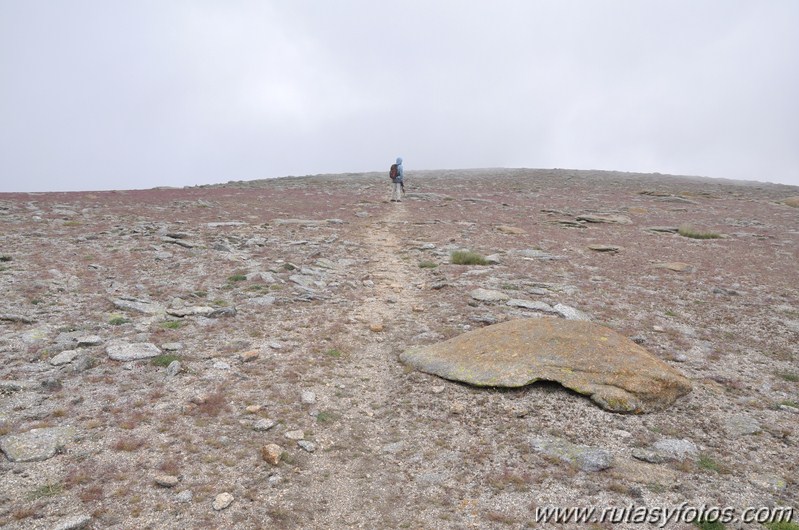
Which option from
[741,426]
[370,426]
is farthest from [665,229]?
[370,426]

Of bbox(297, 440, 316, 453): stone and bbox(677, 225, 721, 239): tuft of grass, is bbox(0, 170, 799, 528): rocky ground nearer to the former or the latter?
bbox(297, 440, 316, 453): stone

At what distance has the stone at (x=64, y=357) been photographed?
9336 mm

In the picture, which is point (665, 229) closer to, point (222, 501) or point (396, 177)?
point (396, 177)

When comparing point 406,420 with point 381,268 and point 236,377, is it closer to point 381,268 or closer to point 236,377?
point 236,377

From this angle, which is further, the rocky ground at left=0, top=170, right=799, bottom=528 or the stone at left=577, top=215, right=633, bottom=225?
the stone at left=577, top=215, right=633, bottom=225

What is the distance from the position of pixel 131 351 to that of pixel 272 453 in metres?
4.98

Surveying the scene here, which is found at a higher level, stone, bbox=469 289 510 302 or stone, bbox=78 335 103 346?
stone, bbox=469 289 510 302

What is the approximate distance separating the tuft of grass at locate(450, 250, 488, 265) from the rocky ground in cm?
72

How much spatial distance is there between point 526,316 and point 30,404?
11.1 m

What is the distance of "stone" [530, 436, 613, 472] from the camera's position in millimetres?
6895

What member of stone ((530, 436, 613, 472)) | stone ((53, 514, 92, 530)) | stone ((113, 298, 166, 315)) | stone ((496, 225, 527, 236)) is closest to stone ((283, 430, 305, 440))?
stone ((53, 514, 92, 530))

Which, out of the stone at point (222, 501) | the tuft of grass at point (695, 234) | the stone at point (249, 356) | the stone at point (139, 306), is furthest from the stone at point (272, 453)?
the tuft of grass at point (695, 234)

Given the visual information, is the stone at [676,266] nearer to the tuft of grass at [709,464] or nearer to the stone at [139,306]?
the tuft of grass at [709,464]

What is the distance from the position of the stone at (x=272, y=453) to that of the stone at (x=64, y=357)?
5.25 m
